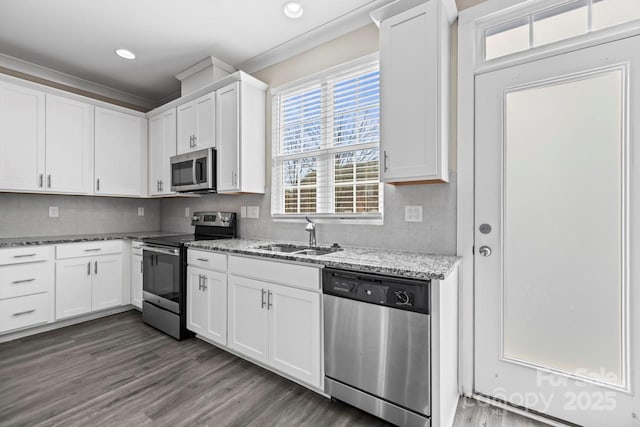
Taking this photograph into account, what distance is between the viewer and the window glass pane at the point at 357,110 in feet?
7.91

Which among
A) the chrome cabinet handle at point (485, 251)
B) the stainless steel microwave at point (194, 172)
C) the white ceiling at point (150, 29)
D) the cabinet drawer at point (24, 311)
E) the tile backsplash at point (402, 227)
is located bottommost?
the cabinet drawer at point (24, 311)

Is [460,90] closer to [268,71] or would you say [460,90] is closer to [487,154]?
[487,154]

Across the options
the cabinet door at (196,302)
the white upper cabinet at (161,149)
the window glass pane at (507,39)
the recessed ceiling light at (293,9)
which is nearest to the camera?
the window glass pane at (507,39)

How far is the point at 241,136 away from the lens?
112 inches

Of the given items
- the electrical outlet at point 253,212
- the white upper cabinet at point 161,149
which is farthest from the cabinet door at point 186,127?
the electrical outlet at point 253,212

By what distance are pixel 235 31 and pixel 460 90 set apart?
6.38 ft

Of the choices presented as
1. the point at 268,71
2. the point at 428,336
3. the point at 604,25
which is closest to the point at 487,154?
the point at 604,25

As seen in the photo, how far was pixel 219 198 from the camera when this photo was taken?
3.58 m

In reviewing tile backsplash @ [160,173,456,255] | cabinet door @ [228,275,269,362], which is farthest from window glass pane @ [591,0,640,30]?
cabinet door @ [228,275,269,362]

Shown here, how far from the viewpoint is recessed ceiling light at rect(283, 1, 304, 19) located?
2279mm

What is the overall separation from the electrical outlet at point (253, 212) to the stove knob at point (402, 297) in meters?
1.94

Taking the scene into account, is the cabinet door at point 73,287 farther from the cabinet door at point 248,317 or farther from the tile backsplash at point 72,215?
the cabinet door at point 248,317

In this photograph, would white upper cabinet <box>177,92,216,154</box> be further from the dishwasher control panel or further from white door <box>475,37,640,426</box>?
white door <box>475,37,640,426</box>

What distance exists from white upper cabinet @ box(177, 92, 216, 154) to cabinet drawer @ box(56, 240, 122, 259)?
1.29 meters
